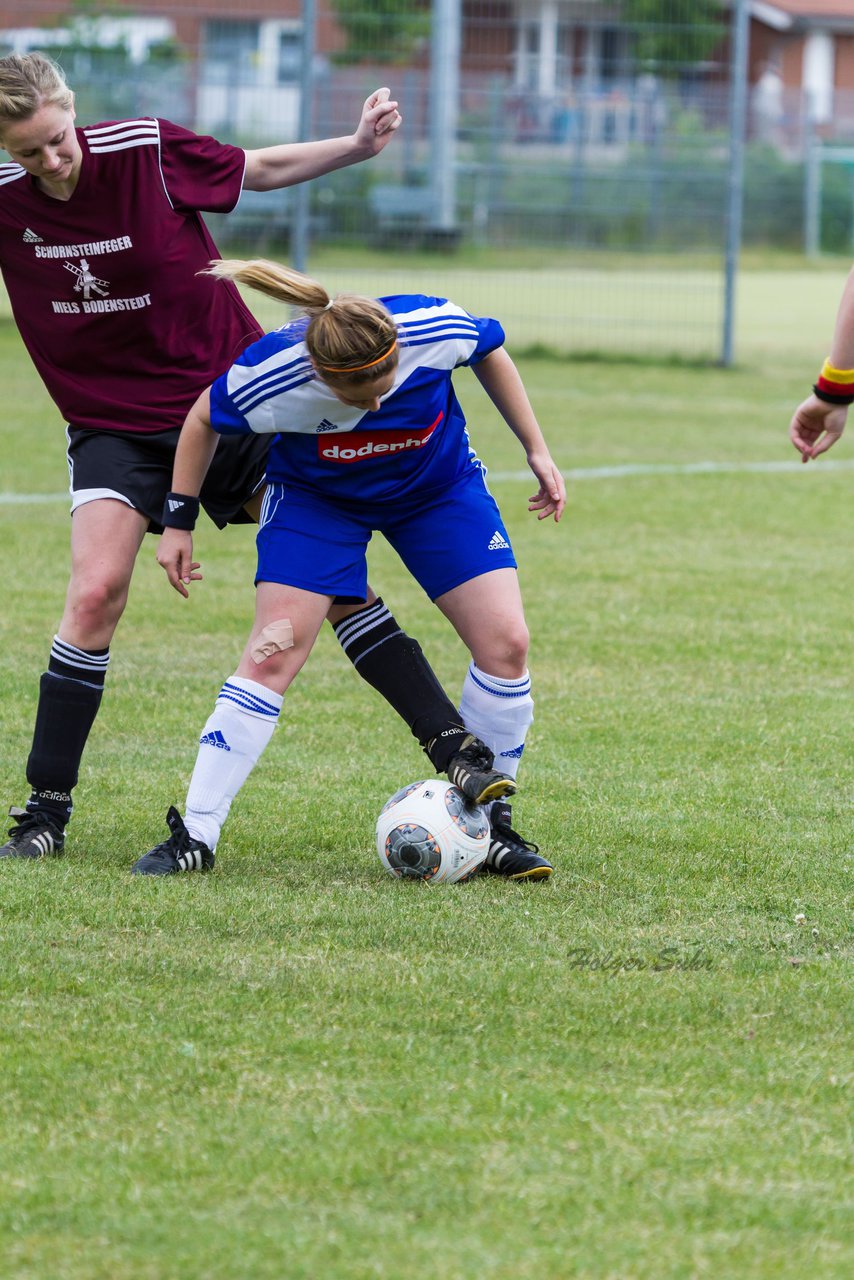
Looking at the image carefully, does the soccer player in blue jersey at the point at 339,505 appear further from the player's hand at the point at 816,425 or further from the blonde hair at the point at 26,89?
the player's hand at the point at 816,425

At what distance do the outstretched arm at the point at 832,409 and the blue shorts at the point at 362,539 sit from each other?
2.65 feet

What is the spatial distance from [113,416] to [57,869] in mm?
1161

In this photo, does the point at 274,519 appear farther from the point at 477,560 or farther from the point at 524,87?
the point at 524,87

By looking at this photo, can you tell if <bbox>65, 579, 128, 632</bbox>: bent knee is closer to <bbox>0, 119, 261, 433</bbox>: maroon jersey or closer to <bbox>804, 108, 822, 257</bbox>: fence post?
<bbox>0, 119, 261, 433</bbox>: maroon jersey

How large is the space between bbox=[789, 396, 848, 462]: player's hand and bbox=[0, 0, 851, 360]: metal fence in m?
14.0

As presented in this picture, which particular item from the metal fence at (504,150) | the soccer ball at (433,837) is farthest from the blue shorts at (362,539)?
the metal fence at (504,150)

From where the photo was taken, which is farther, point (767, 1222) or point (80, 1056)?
point (80, 1056)

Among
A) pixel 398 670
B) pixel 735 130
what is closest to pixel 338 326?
pixel 398 670


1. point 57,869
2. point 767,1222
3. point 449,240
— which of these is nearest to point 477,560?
point 57,869

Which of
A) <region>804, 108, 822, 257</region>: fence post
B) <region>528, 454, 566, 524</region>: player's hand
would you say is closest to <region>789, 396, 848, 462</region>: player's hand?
<region>528, 454, 566, 524</region>: player's hand

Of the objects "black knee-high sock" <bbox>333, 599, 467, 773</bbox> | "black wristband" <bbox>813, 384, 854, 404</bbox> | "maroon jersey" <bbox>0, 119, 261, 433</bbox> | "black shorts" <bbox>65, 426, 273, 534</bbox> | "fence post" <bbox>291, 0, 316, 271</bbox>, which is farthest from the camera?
"fence post" <bbox>291, 0, 316, 271</bbox>

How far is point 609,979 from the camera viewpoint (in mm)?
3820

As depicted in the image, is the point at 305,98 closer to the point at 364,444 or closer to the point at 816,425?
the point at 364,444

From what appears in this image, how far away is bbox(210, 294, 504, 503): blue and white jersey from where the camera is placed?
14.3ft
